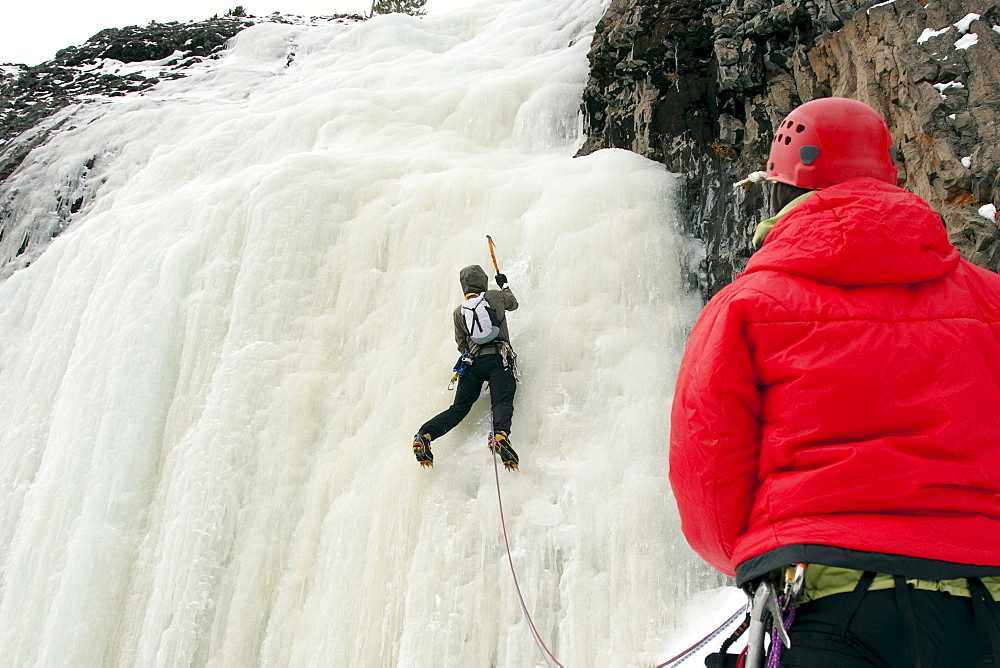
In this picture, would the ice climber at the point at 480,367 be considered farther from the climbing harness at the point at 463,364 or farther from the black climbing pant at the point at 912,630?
the black climbing pant at the point at 912,630

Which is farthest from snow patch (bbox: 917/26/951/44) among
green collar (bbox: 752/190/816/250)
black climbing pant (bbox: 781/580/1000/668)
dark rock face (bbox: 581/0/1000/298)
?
black climbing pant (bbox: 781/580/1000/668)

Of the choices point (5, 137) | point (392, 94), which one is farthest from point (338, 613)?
point (5, 137)

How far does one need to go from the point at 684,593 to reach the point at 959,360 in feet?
10.2

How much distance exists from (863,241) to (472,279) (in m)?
3.84

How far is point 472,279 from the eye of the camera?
5152 millimetres

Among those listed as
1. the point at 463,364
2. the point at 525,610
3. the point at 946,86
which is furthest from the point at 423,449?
the point at 946,86

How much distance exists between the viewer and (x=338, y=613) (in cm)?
449

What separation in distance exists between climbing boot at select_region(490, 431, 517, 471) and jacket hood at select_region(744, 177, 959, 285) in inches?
127

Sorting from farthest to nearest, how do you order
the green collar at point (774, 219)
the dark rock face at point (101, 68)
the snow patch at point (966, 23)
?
the dark rock face at point (101, 68) < the snow patch at point (966, 23) < the green collar at point (774, 219)

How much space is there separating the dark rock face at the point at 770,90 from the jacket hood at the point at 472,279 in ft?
5.79

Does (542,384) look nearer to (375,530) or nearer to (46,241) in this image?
(375,530)

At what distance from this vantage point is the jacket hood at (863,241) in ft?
4.71

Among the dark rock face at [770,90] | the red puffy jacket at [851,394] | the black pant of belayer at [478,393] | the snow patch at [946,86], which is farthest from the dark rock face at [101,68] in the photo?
the red puffy jacket at [851,394]

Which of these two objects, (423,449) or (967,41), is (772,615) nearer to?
(423,449)
